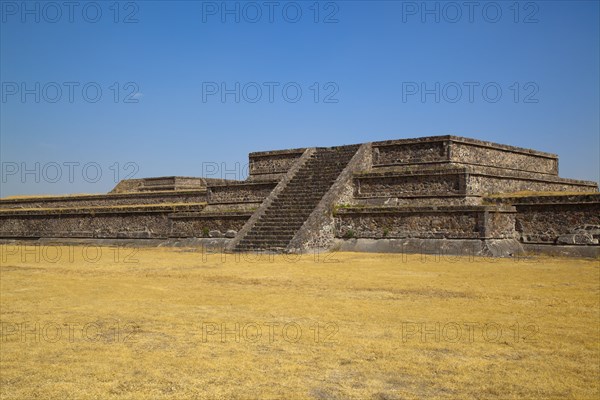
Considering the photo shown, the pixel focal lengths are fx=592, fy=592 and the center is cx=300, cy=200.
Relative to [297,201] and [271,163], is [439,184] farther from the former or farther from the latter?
[271,163]

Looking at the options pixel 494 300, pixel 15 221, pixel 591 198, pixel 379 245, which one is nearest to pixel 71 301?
pixel 494 300

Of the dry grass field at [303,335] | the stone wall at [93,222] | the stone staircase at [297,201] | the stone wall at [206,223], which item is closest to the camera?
the dry grass field at [303,335]

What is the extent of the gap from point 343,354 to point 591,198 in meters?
→ 13.8

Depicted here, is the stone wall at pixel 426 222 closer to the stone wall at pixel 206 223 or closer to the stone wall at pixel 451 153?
the stone wall at pixel 451 153

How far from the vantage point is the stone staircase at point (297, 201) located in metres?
19.6

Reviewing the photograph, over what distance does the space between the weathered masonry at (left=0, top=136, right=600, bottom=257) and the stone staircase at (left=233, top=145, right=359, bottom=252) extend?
5 centimetres

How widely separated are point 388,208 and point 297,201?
388cm

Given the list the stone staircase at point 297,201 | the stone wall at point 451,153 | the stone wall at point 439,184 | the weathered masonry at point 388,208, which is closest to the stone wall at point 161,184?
the weathered masonry at point 388,208

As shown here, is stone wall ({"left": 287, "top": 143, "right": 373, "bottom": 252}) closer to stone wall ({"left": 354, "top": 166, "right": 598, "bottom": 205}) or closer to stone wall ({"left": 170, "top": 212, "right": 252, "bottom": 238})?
stone wall ({"left": 354, "top": 166, "right": 598, "bottom": 205})

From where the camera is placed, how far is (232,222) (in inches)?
880

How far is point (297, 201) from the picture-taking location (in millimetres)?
21938

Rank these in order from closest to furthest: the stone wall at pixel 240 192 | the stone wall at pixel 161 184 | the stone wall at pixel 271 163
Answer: the stone wall at pixel 240 192
the stone wall at pixel 271 163
the stone wall at pixel 161 184

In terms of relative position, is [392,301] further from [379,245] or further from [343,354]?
[379,245]

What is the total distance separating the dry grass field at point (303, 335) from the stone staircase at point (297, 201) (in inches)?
246
